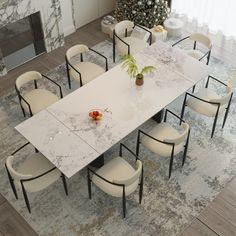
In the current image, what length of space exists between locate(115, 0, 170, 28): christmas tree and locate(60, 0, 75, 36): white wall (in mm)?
885

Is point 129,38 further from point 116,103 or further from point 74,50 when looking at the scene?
point 116,103

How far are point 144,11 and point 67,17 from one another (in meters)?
1.43

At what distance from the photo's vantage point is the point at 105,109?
16.0 ft

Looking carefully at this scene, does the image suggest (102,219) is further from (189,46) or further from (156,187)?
(189,46)

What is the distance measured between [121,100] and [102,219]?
147cm

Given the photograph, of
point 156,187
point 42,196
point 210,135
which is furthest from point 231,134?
point 42,196

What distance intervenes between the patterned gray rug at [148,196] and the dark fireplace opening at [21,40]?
1.50 m

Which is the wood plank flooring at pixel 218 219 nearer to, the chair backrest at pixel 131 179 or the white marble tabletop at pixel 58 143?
the chair backrest at pixel 131 179

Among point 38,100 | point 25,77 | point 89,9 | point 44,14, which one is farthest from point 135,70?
point 89,9

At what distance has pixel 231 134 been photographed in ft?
18.5

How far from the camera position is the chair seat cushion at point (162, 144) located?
4.81 metres

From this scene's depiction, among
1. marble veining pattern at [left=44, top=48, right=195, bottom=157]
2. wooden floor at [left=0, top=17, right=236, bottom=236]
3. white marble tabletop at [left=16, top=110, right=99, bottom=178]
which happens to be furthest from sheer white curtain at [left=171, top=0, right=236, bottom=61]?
white marble tabletop at [left=16, top=110, right=99, bottom=178]

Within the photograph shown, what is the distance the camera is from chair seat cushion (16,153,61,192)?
14.5 ft

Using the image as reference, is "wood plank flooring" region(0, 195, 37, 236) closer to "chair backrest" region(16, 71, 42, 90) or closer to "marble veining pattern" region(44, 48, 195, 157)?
"marble veining pattern" region(44, 48, 195, 157)
